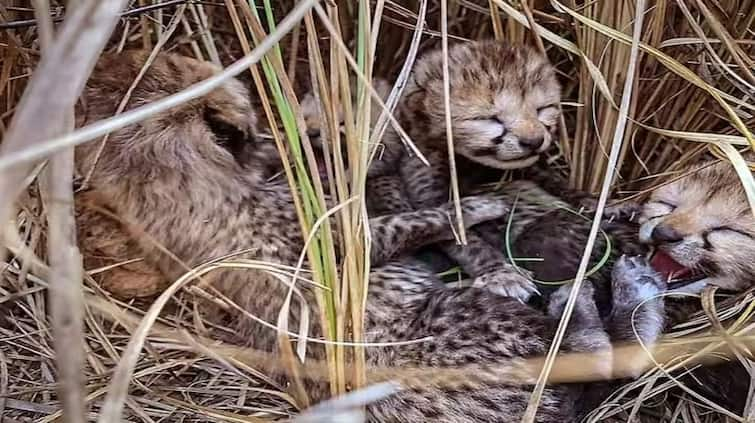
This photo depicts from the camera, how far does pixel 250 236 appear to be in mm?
2248

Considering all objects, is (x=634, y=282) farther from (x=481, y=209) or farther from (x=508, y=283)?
(x=481, y=209)

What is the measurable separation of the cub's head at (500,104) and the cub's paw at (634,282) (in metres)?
0.38

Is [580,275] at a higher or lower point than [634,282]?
higher

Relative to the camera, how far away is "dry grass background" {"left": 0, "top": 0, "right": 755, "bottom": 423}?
1.80 metres

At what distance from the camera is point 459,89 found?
2.46 metres

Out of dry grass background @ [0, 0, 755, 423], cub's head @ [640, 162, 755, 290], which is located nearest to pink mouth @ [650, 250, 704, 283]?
cub's head @ [640, 162, 755, 290]

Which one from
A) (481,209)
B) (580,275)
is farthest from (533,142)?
(580,275)

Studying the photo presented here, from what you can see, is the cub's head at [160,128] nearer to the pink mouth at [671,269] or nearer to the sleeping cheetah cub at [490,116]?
the sleeping cheetah cub at [490,116]

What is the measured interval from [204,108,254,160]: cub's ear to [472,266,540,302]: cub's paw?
70cm

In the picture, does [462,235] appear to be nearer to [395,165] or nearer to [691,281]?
[691,281]

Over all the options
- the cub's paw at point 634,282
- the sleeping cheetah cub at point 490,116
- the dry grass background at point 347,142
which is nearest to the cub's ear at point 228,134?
the dry grass background at point 347,142

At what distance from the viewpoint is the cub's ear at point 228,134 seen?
224 cm

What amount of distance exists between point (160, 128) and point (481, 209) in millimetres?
889

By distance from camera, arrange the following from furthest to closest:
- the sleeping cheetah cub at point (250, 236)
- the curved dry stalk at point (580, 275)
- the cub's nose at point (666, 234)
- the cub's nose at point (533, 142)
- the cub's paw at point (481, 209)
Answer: the cub's paw at point (481, 209) → the cub's nose at point (533, 142) → the cub's nose at point (666, 234) → the sleeping cheetah cub at point (250, 236) → the curved dry stalk at point (580, 275)
